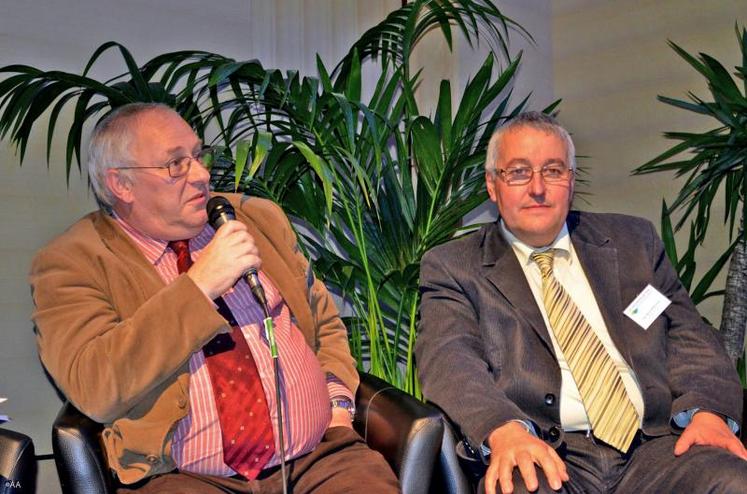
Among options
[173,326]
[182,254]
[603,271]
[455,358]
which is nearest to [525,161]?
[603,271]

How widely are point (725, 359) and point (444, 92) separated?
1335 millimetres

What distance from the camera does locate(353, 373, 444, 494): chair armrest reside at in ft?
7.09

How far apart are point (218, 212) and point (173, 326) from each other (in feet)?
1.01

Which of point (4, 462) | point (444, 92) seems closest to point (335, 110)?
point (444, 92)

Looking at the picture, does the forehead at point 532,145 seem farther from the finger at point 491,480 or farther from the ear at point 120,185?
the ear at point 120,185

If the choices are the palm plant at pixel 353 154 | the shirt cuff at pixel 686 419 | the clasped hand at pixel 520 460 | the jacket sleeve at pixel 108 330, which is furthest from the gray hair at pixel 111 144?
the shirt cuff at pixel 686 419

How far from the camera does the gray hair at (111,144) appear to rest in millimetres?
2346

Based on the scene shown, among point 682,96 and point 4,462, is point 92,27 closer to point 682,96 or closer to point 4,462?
point 4,462

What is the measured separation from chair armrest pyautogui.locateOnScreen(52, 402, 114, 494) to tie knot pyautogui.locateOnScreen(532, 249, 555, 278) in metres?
1.21

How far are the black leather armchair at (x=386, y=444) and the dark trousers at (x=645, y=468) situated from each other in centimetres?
13

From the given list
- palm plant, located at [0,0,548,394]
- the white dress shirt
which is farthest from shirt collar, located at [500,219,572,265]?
palm plant, located at [0,0,548,394]

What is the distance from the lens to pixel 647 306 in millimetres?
2480

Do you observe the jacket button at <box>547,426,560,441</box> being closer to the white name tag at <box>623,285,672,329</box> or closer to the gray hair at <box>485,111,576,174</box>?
the white name tag at <box>623,285,672,329</box>

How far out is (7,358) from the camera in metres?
3.24
